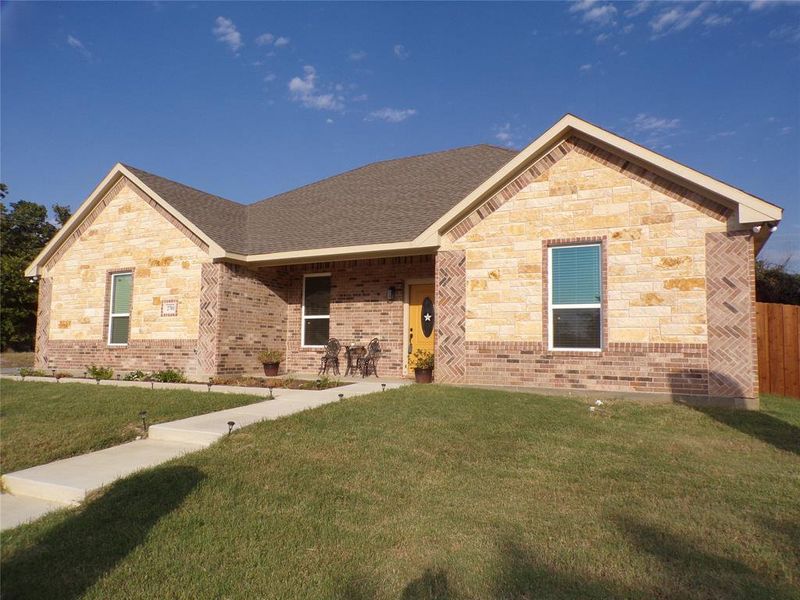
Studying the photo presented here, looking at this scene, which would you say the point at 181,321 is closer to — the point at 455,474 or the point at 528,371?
the point at 528,371

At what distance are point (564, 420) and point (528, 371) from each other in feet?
8.19

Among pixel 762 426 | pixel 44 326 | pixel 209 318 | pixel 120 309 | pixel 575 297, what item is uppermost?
pixel 575 297

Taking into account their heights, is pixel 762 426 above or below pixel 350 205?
below

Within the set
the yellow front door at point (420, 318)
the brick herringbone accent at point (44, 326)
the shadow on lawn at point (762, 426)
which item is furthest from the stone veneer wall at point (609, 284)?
the brick herringbone accent at point (44, 326)

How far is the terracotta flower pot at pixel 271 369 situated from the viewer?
13.1m

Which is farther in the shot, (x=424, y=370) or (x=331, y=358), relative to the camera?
(x=331, y=358)

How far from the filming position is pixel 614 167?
9.30 m

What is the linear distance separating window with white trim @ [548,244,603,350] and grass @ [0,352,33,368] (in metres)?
18.2

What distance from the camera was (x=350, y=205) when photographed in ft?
48.3

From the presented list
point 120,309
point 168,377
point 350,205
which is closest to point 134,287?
point 120,309

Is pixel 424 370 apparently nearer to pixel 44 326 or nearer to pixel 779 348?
pixel 779 348

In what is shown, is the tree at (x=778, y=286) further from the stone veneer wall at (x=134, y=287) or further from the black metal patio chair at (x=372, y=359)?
the stone veneer wall at (x=134, y=287)

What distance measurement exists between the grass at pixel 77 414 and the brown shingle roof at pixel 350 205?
4.57 meters

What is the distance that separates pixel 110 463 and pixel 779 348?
497 inches
